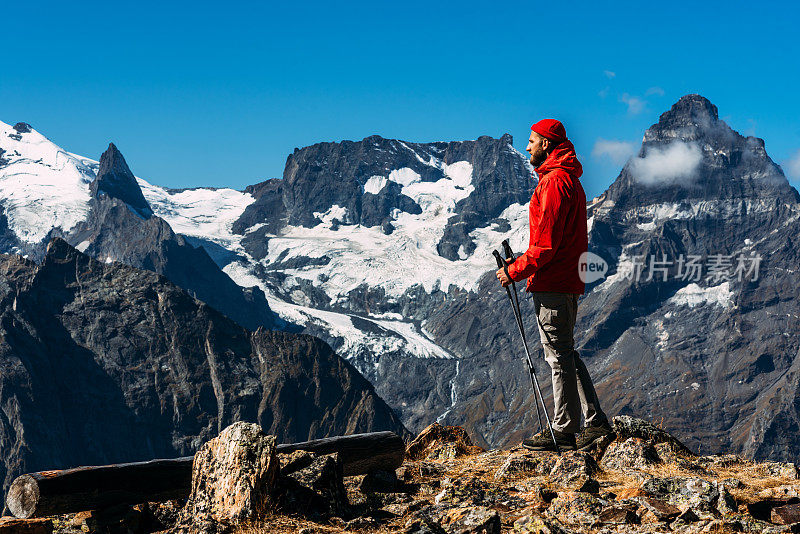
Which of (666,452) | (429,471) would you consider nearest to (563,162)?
(666,452)

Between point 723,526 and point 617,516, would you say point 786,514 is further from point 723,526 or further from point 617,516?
point 617,516

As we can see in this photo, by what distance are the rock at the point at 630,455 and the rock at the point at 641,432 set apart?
0.58 meters

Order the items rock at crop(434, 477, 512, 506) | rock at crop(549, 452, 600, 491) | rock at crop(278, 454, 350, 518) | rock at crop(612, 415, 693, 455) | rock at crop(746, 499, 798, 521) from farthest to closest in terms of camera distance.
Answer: rock at crop(612, 415, 693, 455), rock at crop(549, 452, 600, 491), rock at crop(434, 477, 512, 506), rock at crop(278, 454, 350, 518), rock at crop(746, 499, 798, 521)

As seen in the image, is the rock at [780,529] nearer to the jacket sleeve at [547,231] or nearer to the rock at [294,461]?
the jacket sleeve at [547,231]

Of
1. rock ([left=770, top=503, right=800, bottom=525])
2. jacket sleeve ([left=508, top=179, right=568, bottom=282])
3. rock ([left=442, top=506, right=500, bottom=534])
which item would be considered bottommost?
rock ([left=770, top=503, right=800, bottom=525])

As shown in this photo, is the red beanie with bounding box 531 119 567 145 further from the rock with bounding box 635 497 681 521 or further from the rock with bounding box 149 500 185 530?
the rock with bounding box 149 500 185 530


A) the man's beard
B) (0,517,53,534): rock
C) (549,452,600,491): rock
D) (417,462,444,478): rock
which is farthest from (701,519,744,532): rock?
(0,517,53,534): rock

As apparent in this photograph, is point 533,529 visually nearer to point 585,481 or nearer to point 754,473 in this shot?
point 585,481

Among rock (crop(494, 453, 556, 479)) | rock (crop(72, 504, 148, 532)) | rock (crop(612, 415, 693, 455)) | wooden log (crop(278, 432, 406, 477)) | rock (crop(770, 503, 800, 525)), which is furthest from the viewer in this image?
rock (crop(612, 415, 693, 455))

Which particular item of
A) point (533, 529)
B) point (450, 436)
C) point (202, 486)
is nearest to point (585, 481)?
point (533, 529)

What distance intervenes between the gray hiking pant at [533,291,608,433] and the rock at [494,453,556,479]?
71 cm

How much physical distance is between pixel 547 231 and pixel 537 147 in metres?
1.74

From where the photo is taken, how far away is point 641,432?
Result: 15.5m

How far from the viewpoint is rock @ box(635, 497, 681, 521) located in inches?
403
